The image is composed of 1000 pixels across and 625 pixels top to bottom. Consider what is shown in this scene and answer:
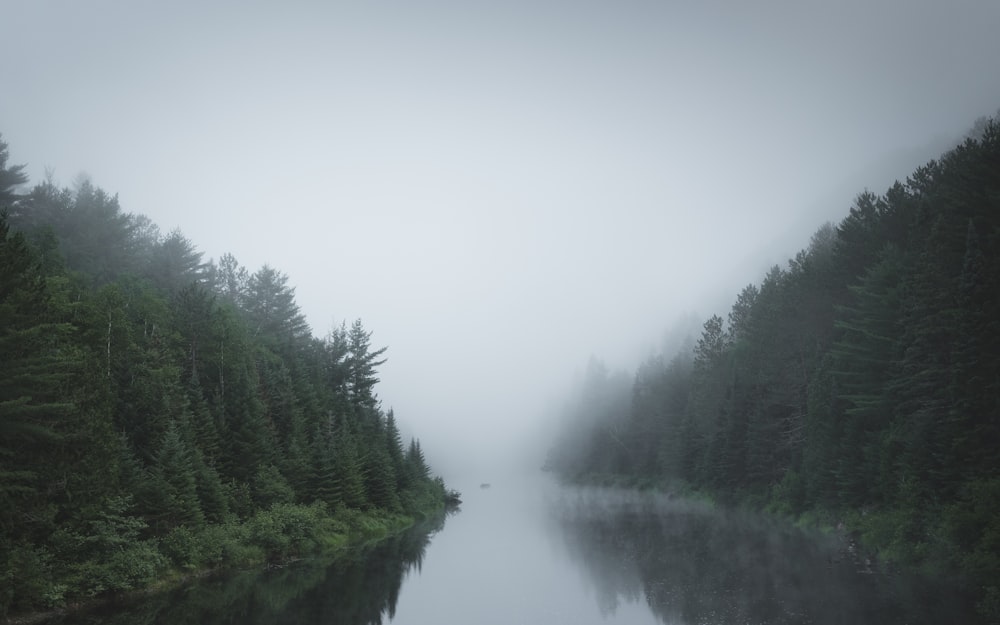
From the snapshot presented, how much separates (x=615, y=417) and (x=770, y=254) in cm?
8563

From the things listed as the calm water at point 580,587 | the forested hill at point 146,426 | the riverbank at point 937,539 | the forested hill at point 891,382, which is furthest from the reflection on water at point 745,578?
the forested hill at point 146,426

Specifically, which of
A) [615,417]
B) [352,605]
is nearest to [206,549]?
[352,605]

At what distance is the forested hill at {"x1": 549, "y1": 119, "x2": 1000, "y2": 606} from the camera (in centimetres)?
2708

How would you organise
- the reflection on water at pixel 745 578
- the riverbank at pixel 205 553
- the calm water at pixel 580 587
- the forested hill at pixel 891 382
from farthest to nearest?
1. the forested hill at pixel 891 382
2. the riverbank at pixel 205 553
3. the calm water at pixel 580 587
4. the reflection on water at pixel 745 578

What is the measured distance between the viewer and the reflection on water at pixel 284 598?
21484mm

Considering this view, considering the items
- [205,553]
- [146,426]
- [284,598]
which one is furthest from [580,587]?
[146,426]

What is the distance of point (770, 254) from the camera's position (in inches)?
6993

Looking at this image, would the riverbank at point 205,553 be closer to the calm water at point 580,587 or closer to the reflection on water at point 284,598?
the reflection on water at point 284,598

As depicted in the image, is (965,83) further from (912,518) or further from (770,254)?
(912,518)

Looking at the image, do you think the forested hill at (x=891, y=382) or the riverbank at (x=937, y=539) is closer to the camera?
the riverbank at (x=937, y=539)

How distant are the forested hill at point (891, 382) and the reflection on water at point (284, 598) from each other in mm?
24788

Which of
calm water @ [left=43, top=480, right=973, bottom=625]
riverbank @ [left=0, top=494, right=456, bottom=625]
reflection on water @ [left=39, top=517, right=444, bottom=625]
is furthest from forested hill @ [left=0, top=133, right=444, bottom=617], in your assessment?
calm water @ [left=43, top=480, right=973, bottom=625]

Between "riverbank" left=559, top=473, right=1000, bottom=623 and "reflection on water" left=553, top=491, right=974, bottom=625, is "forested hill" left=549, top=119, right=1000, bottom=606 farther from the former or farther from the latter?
"reflection on water" left=553, top=491, right=974, bottom=625

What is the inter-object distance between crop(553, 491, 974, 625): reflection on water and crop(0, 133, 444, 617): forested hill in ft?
68.2
